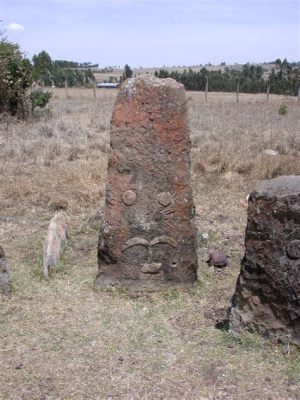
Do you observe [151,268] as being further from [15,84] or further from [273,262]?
[15,84]

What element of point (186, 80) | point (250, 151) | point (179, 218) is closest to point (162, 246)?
point (179, 218)

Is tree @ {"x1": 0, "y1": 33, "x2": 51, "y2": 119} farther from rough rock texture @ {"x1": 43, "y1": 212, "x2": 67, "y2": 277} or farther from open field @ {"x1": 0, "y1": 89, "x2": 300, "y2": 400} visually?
rough rock texture @ {"x1": 43, "y1": 212, "x2": 67, "y2": 277}

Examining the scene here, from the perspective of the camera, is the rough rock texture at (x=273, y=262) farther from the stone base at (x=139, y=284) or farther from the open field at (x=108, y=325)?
the stone base at (x=139, y=284)

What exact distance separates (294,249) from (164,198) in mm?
1369

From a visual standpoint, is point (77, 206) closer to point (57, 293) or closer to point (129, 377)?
point (57, 293)

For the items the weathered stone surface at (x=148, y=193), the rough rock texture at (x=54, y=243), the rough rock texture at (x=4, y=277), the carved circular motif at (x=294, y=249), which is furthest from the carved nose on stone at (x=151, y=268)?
the carved circular motif at (x=294, y=249)

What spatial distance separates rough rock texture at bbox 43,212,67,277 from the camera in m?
5.18

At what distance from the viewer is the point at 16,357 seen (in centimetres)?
383

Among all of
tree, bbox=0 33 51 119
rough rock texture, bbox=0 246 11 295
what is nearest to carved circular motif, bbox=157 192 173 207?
rough rock texture, bbox=0 246 11 295

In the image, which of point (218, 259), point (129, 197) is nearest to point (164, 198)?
point (129, 197)

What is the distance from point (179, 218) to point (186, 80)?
32721 millimetres

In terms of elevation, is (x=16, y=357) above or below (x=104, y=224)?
below

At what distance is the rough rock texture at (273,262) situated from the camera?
3.64 m

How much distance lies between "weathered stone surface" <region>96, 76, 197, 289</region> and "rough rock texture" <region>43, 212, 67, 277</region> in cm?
62
